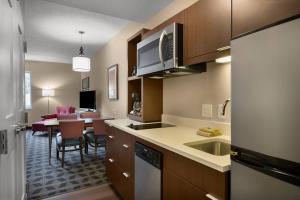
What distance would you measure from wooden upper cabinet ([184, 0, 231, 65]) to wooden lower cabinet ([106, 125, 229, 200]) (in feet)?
2.60

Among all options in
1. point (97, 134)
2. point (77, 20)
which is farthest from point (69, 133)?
point (77, 20)

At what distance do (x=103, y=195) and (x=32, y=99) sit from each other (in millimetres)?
6647

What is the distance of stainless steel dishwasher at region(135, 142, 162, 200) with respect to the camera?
142 cm

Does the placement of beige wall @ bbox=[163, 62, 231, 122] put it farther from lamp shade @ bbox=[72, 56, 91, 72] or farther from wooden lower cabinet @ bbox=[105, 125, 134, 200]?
lamp shade @ bbox=[72, 56, 91, 72]

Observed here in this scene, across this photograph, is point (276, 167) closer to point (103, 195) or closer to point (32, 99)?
point (103, 195)

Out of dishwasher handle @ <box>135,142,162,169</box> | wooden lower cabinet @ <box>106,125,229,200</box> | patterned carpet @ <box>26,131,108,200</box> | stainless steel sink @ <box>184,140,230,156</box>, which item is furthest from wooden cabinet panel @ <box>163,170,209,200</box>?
patterned carpet @ <box>26,131,108,200</box>

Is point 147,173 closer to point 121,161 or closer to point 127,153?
point 127,153

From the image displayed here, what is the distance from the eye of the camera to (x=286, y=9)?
2.80 feet

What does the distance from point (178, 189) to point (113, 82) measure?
10.6 ft

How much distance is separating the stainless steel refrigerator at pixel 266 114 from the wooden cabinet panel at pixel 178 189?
0.24 m

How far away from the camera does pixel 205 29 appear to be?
138cm

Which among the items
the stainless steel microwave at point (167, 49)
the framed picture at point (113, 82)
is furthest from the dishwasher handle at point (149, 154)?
the framed picture at point (113, 82)

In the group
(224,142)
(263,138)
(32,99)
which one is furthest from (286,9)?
(32,99)

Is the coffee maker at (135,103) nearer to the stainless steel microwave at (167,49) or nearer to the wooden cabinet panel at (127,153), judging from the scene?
the wooden cabinet panel at (127,153)
